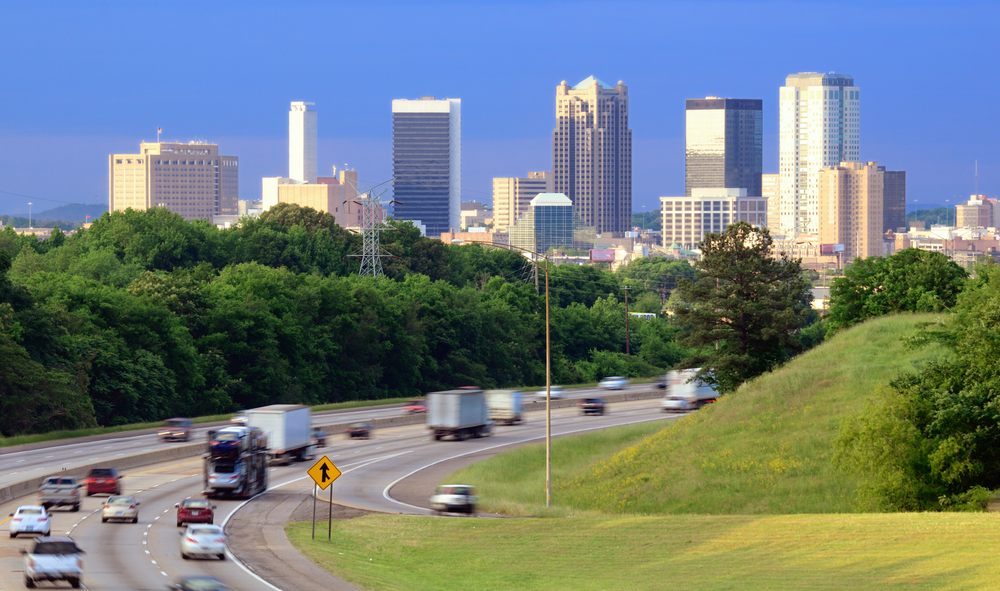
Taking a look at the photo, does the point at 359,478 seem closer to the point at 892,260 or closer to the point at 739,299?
the point at 739,299

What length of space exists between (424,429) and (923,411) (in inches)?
1865

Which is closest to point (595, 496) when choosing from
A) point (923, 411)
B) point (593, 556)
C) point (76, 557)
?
point (923, 411)

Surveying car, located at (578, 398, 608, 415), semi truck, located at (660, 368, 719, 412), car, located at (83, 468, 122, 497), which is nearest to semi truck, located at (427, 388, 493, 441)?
car, located at (578, 398, 608, 415)

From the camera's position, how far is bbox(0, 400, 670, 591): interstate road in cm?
4478

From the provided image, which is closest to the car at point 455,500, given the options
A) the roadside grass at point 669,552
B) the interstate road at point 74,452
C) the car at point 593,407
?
the roadside grass at point 669,552

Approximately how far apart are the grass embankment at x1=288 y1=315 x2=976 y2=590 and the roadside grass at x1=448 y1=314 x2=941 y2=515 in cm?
13

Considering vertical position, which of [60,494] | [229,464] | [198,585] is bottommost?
[60,494]

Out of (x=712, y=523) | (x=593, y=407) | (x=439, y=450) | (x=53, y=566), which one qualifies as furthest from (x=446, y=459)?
(x=53, y=566)

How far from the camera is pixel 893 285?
10812 cm

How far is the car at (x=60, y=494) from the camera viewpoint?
61656mm

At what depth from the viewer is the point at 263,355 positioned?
138000 mm

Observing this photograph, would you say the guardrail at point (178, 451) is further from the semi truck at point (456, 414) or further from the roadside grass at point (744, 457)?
the roadside grass at point (744, 457)

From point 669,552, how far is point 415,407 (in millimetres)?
66700

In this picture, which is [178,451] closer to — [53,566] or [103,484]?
[103,484]
